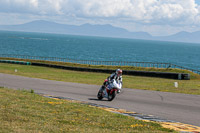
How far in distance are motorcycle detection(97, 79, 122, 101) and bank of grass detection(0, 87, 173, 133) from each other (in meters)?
3.86

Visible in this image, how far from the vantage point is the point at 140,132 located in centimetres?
900

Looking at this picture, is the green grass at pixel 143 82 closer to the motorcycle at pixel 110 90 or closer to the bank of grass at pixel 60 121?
the motorcycle at pixel 110 90

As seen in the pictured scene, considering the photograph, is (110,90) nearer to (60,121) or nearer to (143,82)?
(60,121)

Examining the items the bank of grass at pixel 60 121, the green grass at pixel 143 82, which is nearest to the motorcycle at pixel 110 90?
the bank of grass at pixel 60 121

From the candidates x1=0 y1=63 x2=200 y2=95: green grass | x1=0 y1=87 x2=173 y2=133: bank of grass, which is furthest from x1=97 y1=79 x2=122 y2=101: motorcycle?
x1=0 y1=63 x2=200 y2=95: green grass

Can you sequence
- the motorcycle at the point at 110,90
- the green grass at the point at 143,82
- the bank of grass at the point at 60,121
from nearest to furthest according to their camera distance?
the bank of grass at the point at 60,121 → the motorcycle at the point at 110,90 → the green grass at the point at 143,82

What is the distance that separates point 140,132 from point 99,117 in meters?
2.33

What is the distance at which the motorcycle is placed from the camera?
1606 cm

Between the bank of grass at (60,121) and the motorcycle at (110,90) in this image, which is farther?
the motorcycle at (110,90)

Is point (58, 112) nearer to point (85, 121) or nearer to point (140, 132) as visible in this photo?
point (85, 121)

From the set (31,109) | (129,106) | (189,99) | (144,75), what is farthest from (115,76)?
(144,75)

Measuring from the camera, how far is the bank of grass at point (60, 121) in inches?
337

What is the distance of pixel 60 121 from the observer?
978 cm

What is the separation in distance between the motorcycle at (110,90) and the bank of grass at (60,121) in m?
3.86
